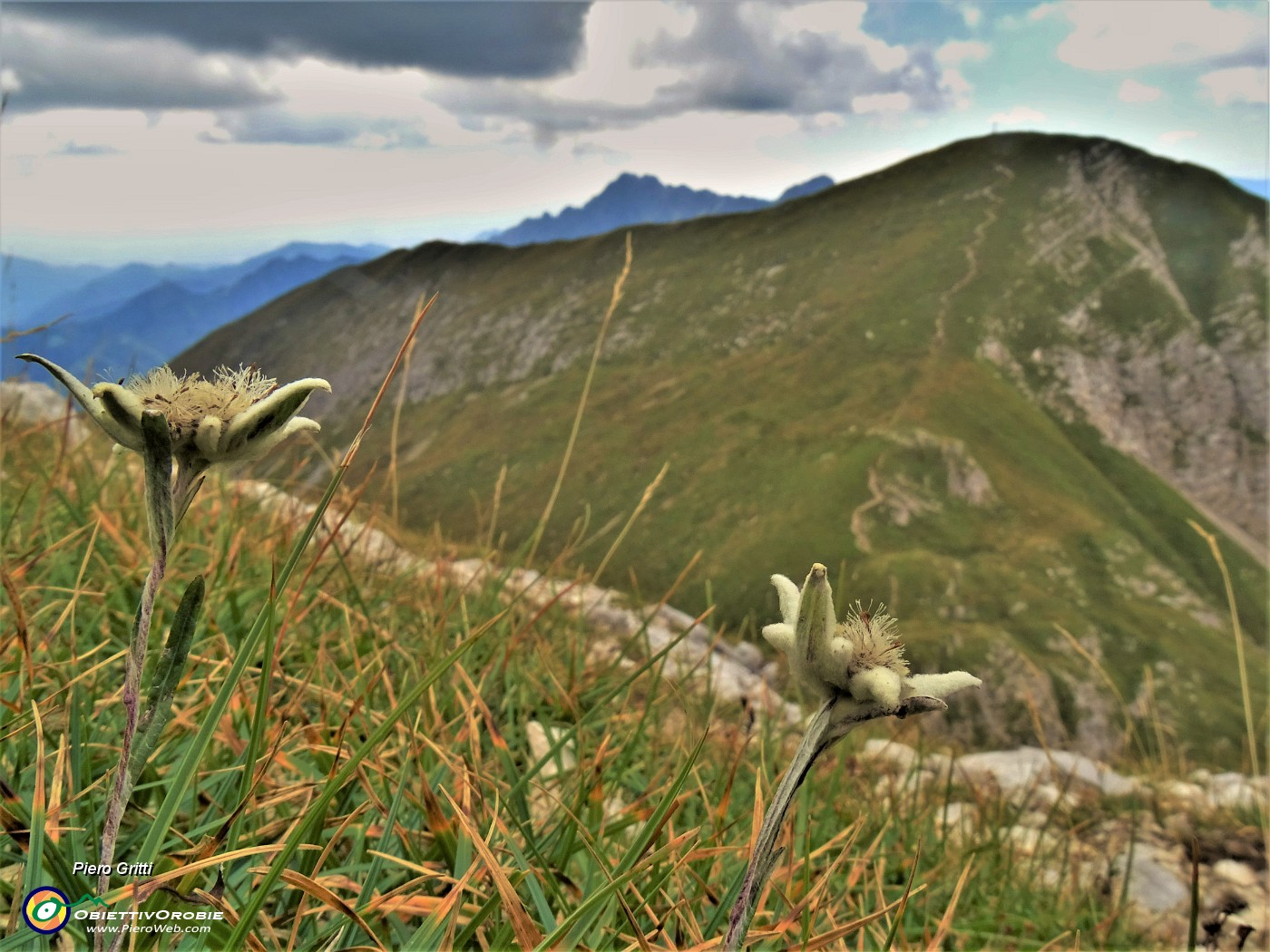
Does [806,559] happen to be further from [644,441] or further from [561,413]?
[561,413]

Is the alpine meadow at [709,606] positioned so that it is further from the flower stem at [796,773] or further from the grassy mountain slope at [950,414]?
the grassy mountain slope at [950,414]

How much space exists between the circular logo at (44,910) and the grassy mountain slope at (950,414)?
226 ft

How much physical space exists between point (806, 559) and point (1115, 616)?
35.0 metres

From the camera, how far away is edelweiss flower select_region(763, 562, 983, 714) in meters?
1.57

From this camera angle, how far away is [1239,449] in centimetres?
13912

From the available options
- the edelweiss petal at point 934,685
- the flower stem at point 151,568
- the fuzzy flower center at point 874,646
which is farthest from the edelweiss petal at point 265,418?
the edelweiss petal at point 934,685

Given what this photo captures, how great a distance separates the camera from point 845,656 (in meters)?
1.62

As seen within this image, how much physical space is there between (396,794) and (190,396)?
5.34ft

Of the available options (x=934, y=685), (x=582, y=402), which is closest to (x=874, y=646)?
(x=934, y=685)

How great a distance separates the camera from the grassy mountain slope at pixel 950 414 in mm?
93250

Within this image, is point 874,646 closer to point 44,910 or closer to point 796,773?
point 796,773

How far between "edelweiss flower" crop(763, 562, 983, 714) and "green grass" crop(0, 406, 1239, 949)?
1.38 ft

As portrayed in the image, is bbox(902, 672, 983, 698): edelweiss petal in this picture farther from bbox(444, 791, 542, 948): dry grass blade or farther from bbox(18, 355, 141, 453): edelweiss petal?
bbox(18, 355, 141, 453): edelweiss petal

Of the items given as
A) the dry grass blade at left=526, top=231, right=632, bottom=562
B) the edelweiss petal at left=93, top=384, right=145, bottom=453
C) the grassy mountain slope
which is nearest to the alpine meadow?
the edelweiss petal at left=93, top=384, right=145, bottom=453
